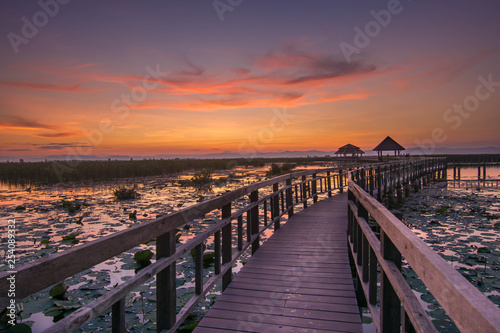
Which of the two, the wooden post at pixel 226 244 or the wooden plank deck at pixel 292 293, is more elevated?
the wooden post at pixel 226 244

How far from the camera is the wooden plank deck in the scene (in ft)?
10.3

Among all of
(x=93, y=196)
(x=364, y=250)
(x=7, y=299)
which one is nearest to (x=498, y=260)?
(x=364, y=250)

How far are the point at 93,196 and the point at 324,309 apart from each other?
17.0m

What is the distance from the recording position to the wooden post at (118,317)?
1937 mm

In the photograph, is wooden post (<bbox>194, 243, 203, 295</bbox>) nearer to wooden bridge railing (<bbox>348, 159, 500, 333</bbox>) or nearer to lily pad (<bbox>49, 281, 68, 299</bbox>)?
wooden bridge railing (<bbox>348, 159, 500, 333</bbox>)

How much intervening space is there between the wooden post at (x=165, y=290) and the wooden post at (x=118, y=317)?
2.01ft

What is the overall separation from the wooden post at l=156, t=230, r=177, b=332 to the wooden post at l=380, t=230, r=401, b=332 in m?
1.77

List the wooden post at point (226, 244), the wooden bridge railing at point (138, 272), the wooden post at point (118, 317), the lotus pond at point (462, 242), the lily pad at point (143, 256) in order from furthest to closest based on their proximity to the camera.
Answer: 1. the lily pad at point (143, 256)
2. the lotus pond at point (462, 242)
3. the wooden post at point (226, 244)
4. the wooden post at point (118, 317)
5. the wooden bridge railing at point (138, 272)

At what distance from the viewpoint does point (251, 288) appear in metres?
4.05

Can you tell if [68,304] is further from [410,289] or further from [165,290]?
[410,289]

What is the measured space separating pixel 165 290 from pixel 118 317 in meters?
0.69

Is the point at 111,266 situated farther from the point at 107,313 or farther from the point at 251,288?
the point at 251,288

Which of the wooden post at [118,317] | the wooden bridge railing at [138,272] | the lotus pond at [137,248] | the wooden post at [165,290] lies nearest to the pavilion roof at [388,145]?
the lotus pond at [137,248]

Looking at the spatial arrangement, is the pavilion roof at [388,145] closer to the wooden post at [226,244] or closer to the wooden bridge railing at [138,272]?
the wooden post at [226,244]
